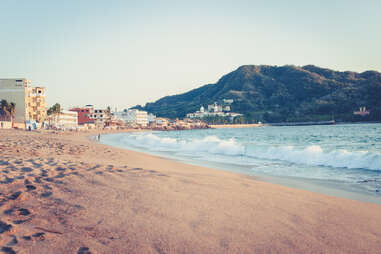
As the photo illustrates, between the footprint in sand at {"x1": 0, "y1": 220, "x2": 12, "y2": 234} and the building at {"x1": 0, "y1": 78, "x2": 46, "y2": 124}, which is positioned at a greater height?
the building at {"x1": 0, "y1": 78, "x2": 46, "y2": 124}

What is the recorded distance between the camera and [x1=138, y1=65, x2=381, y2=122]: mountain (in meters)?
126

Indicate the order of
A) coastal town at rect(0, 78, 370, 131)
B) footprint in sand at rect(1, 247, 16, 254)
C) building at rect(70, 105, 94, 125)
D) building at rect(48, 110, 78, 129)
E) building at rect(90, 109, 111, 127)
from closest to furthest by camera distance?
1. footprint in sand at rect(1, 247, 16, 254)
2. coastal town at rect(0, 78, 370, 131)
3. building at rect(48, 110, 78, 129)
4. building at rect(70, 105, 94, 125)
5. building at rect(90, 109, 111, 127)

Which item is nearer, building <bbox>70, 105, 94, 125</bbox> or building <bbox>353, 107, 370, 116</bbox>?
building <bbox>70, 105, 94, 125</bbox>

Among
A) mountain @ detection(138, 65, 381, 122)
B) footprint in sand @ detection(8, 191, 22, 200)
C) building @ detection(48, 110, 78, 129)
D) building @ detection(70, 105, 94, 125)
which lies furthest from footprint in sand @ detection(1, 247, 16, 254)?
mountain @ detection(138, 65, 381, 122)

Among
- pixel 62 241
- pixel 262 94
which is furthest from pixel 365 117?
pixel 62 241

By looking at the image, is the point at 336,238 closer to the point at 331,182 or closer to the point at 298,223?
the point at 298,223

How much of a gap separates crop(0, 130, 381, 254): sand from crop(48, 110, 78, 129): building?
73043 mm

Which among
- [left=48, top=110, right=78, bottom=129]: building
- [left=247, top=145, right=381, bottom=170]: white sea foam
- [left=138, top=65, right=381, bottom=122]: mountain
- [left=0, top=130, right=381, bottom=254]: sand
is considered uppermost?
[left=138, top=65, right=381, bottom=122]: mountain

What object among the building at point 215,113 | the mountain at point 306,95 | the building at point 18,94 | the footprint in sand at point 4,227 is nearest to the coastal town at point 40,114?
the building at point 18,94

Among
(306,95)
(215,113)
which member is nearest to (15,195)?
(306,95)

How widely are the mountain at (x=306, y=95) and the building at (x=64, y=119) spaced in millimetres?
104648

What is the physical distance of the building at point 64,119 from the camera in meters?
74.6

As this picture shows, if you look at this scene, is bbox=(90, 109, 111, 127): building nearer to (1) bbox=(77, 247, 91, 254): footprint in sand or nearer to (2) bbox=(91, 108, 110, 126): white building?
(2) bbox=(91, 108, 110, 126): white building

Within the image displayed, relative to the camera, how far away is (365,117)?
110312 millimetres
